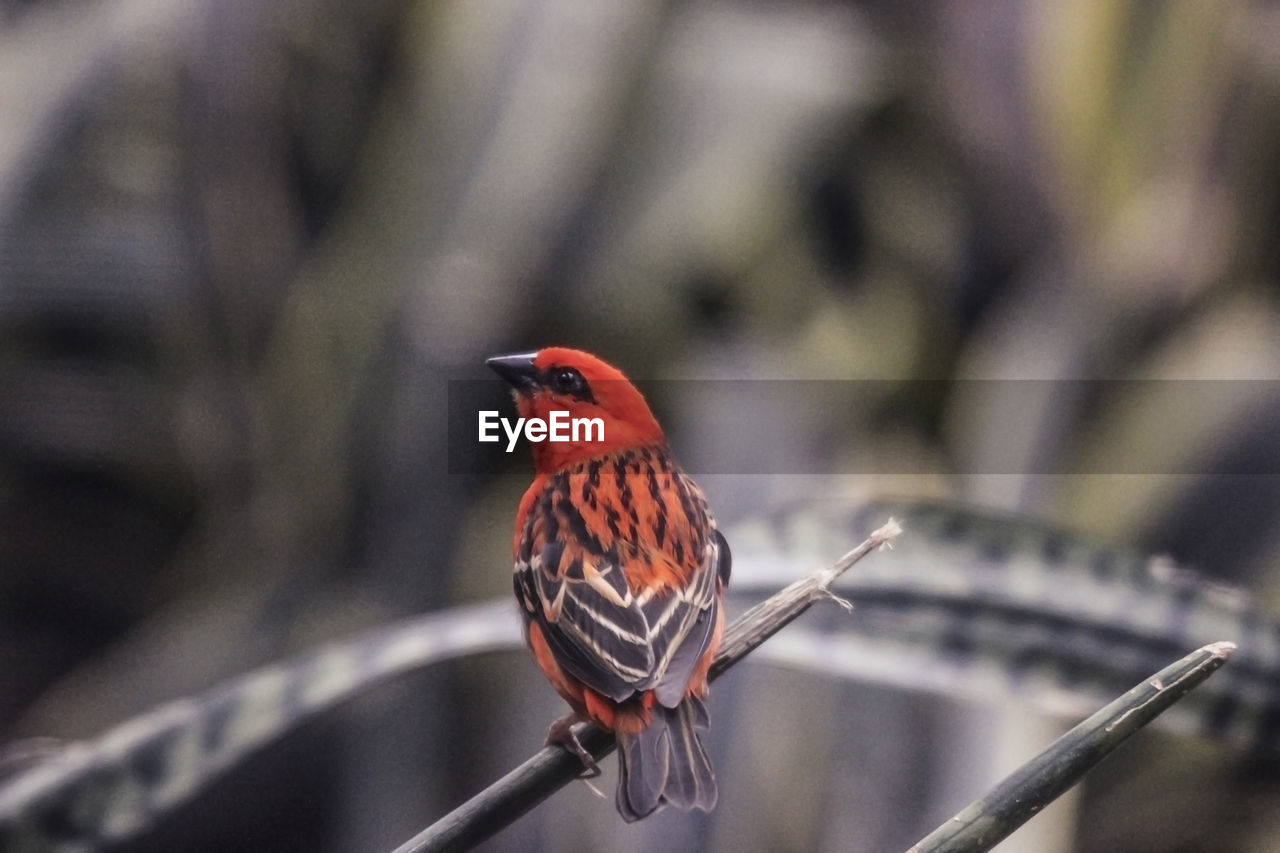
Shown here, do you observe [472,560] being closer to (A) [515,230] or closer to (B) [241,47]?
(A) [515,230]

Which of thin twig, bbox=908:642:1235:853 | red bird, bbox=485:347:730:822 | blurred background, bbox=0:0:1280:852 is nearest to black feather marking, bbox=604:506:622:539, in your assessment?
red bird, bbox=485:347:730:822

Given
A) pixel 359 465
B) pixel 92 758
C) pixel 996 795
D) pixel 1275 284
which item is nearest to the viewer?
pixel 996 795

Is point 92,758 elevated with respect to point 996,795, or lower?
lower

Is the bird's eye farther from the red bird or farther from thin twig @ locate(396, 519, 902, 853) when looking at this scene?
thin twig @ locate(396, 519, 902, 853)

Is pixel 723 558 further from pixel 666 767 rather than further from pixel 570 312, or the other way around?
pixel 570 312

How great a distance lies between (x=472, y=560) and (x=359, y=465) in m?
0.09

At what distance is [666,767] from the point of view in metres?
0.45

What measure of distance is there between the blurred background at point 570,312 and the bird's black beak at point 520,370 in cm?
11

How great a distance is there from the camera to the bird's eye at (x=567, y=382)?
23.2 inches

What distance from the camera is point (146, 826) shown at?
1.69 feet

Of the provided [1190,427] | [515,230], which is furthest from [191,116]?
[1190,427]

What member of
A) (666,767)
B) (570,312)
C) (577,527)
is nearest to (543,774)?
(666,767)

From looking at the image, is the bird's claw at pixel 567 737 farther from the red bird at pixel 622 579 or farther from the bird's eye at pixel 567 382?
the bird's eye at pixel 567 382

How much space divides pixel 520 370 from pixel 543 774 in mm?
271
